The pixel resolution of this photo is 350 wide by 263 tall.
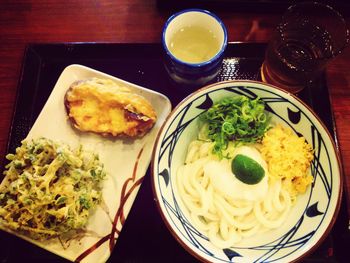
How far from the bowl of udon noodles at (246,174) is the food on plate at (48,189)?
1.45ft

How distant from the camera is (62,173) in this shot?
1786 millimetres

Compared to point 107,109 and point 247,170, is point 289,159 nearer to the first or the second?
point 247,170

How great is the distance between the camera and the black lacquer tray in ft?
5.91

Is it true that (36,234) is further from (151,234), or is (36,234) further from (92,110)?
(92,110)

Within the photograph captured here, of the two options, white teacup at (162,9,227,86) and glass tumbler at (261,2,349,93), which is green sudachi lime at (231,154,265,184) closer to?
white teacup at (162,9,227,86)

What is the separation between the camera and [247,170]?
1566 millimetres

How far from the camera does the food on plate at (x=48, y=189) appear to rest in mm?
1685

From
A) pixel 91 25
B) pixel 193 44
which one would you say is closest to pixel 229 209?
pixel 193 44

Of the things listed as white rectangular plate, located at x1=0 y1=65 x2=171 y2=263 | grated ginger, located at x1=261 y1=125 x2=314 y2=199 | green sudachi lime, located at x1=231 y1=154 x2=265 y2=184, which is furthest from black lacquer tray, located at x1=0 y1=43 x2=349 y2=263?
green sudachi lime, located at x1=231 y1=154 x2=265 y2=184

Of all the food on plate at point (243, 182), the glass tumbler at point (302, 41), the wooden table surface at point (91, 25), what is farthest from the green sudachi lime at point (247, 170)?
the wooden table surface at point (91, 25)

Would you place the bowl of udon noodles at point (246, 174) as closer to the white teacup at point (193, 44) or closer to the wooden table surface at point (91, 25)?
the white teacup at point (193, 44)

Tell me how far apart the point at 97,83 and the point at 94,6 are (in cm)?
76

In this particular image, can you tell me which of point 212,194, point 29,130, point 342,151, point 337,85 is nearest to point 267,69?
point 337,85

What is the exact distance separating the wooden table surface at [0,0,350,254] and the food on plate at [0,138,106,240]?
0.67 m
